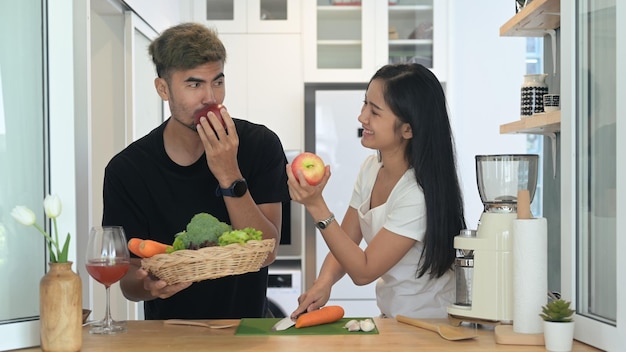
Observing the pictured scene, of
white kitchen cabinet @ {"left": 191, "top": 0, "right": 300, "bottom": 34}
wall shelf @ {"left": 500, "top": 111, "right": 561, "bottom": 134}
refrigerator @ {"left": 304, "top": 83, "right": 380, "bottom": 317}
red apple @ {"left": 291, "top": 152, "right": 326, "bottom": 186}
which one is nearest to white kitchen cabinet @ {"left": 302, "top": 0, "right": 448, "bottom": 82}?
white kitchen cabinet @ {"left": 191, "top": 0, "right": 300, "bottom": 34}

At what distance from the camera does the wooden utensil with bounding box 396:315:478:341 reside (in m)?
1.69

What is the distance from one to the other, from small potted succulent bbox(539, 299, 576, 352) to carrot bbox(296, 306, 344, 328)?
1.70 ft

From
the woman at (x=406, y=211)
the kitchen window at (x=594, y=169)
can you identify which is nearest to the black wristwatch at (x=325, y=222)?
the woman at (x=406, y=211)

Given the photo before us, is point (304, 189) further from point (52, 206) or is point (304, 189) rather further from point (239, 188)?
point (52, 206)

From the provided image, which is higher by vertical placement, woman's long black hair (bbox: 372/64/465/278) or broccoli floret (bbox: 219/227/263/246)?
woman's long black hair (bbox: 372/64/465/278)

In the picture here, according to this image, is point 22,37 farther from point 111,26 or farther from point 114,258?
point 111,26

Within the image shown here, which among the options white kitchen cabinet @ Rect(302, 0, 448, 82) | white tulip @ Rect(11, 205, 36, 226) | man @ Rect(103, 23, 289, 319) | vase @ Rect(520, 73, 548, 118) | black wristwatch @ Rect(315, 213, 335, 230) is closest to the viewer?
white tulip @ Rect(11, 205, 36, 226)

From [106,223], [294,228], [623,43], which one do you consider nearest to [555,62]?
[623,43]

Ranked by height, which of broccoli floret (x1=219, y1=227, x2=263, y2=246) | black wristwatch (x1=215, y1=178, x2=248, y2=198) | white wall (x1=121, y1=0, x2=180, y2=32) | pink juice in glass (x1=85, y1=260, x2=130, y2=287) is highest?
white wall (x1=121, y1=0, x2=180, y2=32)

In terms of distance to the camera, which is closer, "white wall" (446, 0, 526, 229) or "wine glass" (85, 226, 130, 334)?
"wine glass" (85, 226, 130, 334)

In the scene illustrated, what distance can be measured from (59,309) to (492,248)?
37.2 inches

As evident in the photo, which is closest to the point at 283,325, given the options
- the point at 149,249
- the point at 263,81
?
the point at 149,249

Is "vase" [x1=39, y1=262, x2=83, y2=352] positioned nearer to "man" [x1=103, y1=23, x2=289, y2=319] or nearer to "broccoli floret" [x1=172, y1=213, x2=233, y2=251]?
"broccoli floret" [x1=172, y1=213, x2=233, y2=251]

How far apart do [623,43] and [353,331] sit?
2.81 ft
